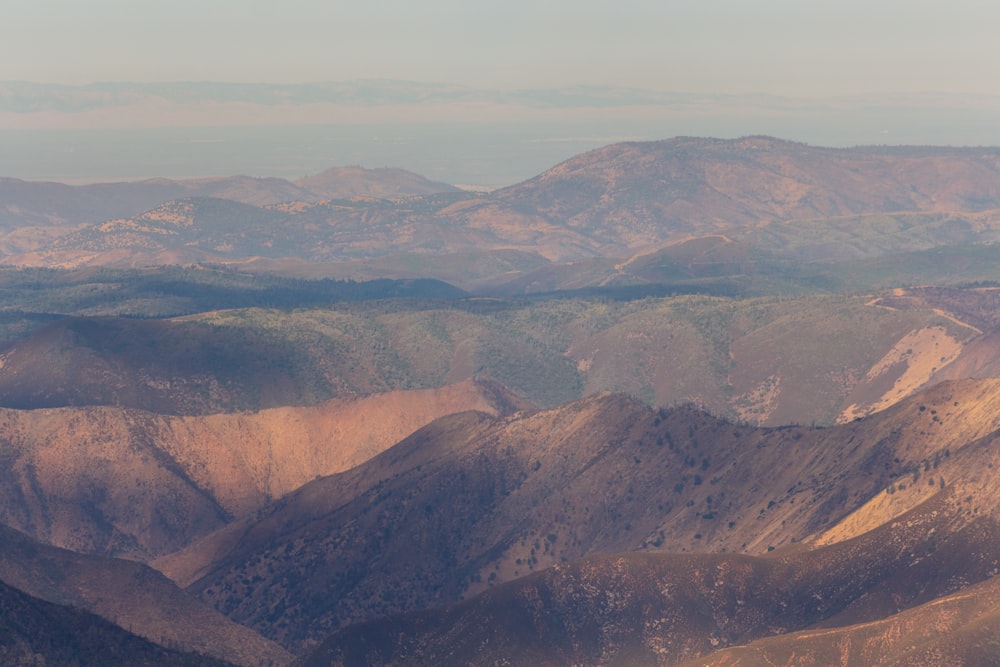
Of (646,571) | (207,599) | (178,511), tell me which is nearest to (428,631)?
(646,571)

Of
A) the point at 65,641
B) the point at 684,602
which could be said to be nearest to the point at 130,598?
the point at 65,641

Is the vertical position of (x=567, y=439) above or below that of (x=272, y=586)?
above

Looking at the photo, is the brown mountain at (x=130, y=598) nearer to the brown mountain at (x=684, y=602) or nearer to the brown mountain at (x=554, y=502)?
the brown mountain at (x=684, y=602)

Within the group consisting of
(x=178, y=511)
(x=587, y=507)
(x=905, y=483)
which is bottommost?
(x=178, y=511)

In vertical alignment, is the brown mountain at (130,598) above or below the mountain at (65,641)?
below

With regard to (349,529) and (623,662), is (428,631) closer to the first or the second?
(623,662)

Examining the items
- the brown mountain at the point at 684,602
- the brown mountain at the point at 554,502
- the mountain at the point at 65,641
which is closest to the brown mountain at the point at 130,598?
the brown mountain at the point at 684,602

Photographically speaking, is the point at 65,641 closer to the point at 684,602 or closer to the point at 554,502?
the point at 684,602

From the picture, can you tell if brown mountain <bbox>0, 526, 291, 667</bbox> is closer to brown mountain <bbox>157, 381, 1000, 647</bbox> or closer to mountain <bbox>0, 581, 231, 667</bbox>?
mountain <bbox>0, 581, 231, 667</bbox>
